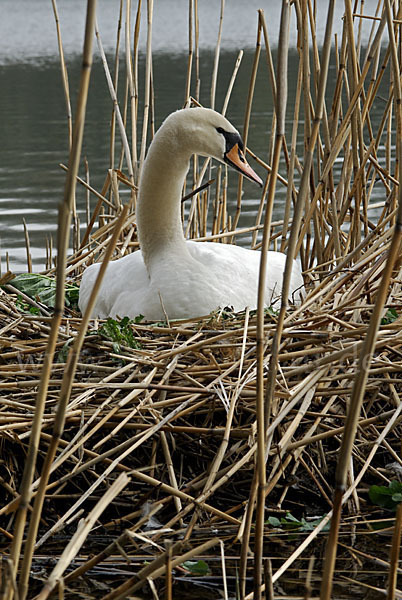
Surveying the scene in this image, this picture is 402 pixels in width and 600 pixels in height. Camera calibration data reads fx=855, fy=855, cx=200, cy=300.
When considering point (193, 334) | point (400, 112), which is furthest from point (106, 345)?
point (400, 112)

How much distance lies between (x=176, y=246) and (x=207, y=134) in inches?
18.6

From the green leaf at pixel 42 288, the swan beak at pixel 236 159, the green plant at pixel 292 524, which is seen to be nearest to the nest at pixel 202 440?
the green plant at pixel 292 524

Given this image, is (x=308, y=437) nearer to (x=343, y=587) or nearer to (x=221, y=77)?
(x=343, y=587)

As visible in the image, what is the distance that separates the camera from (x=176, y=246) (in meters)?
3.41

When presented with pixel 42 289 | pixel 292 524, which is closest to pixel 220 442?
pixel 292 524

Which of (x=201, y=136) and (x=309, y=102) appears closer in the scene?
(x=309, y=102)

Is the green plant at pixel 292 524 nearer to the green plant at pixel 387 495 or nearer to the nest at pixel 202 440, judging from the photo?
the nest at pixel 202 440

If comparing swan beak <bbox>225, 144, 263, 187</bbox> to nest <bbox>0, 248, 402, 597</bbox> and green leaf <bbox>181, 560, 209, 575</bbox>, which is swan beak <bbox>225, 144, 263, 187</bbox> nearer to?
nest <bbox>0, 248, 402, 597</bbox>

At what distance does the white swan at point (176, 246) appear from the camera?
3.27 m

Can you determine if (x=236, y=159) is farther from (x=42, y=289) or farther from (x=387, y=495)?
(x=387, y=495)

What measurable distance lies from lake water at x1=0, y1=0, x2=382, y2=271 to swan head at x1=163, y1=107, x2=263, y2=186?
11.4ft

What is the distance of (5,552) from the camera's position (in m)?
2.16

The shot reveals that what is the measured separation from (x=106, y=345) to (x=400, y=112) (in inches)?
51.7

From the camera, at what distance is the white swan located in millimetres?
3268
